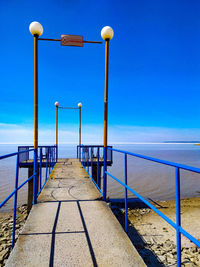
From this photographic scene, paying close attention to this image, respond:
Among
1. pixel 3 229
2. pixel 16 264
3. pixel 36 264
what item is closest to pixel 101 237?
pixel 36 264

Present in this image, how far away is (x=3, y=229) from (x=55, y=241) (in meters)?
5.48

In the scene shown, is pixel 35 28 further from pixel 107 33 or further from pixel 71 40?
pixel 107 33

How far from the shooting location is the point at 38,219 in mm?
2664

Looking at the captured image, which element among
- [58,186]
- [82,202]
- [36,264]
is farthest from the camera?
[58,186]

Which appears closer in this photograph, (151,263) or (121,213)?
(151,263)

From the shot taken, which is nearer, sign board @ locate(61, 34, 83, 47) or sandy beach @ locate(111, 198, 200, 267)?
sign board @ locate(61, 34, 83, 47)

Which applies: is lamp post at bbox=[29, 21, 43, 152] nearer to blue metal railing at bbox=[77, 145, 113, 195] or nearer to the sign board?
the sign board

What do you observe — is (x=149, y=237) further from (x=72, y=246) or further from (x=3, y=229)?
(x=3, y=229)

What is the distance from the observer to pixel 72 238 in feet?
7.13

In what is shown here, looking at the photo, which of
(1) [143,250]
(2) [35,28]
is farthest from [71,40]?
(1) [143,250]

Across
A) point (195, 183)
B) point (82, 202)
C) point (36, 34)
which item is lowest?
point (195, 183)

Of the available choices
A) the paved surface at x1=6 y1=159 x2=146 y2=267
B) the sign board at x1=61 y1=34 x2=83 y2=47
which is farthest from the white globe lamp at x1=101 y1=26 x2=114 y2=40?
the paved surface at x1=6 y1=159 x2=146 y2=267

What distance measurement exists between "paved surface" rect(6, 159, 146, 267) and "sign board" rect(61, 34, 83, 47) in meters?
3.51

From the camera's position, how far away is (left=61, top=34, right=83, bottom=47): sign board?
3.82m
